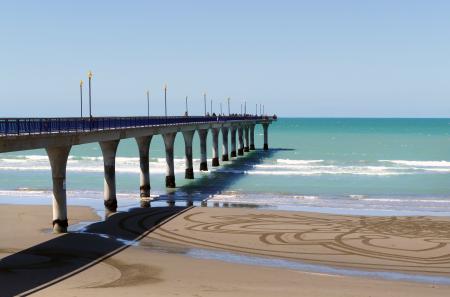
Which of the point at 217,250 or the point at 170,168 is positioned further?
the point at 170,168

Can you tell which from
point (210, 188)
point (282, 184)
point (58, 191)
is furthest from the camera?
point (282, 184)

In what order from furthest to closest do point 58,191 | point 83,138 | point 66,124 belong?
point 83,138 → point 66,124 → point 58,191

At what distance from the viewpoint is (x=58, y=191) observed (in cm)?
3031

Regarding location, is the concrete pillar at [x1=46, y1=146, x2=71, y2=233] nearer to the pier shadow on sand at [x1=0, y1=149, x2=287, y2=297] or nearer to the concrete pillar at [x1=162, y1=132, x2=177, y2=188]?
the pier shadow on sand at [x1=0, y1=149, x2=287, y2=297]

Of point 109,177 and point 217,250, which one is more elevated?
point 109,177

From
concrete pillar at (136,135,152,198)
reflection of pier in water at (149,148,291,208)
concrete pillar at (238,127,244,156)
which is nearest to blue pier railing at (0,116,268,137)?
concrete pillar at (136,135,152,198)

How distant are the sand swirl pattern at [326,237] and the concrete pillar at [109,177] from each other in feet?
15.6

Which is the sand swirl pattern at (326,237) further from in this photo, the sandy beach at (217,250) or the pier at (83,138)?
the pier at (83,138)

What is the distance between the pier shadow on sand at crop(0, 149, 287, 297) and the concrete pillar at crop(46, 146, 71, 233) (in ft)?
2.23

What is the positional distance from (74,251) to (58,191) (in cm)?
498

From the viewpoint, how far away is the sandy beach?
810 inches

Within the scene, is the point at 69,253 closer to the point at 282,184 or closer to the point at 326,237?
the point at 326,237

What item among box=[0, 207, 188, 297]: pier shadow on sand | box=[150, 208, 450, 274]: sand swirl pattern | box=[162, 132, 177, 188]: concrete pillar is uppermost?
box=[162, 132, 177, 188]: concrete pillar

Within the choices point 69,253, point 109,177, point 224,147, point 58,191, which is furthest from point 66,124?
point 224,147
